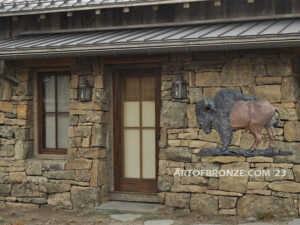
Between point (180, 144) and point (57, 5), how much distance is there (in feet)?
10.2

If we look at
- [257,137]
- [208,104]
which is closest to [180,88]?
[208,104]

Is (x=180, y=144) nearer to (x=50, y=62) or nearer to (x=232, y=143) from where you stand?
(x=232, y=143)

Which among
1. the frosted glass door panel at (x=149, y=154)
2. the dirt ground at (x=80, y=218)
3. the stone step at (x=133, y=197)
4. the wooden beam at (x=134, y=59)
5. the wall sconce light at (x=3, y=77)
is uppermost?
the wooden beam at (x=134, y=59)

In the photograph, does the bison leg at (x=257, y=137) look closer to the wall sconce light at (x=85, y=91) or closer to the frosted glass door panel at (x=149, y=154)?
the frosted glass door panel at (x=149, y=154)

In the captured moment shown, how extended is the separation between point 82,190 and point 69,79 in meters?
1.85

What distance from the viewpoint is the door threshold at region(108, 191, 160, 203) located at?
7.27m

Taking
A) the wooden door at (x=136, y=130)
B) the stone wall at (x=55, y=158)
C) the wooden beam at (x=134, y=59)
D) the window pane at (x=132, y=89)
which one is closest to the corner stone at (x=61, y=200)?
the stone wall at (x=55, y=158)

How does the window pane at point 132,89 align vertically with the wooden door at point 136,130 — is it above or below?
above

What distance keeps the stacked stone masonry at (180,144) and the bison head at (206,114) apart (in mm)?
79

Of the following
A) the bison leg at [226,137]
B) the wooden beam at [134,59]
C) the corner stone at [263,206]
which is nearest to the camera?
the corner stone at [263,206]

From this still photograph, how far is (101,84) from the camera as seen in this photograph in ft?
23.5

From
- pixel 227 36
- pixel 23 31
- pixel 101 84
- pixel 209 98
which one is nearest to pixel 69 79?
pixel 101 84

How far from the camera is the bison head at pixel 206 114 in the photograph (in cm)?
662

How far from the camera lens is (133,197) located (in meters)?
7.39
